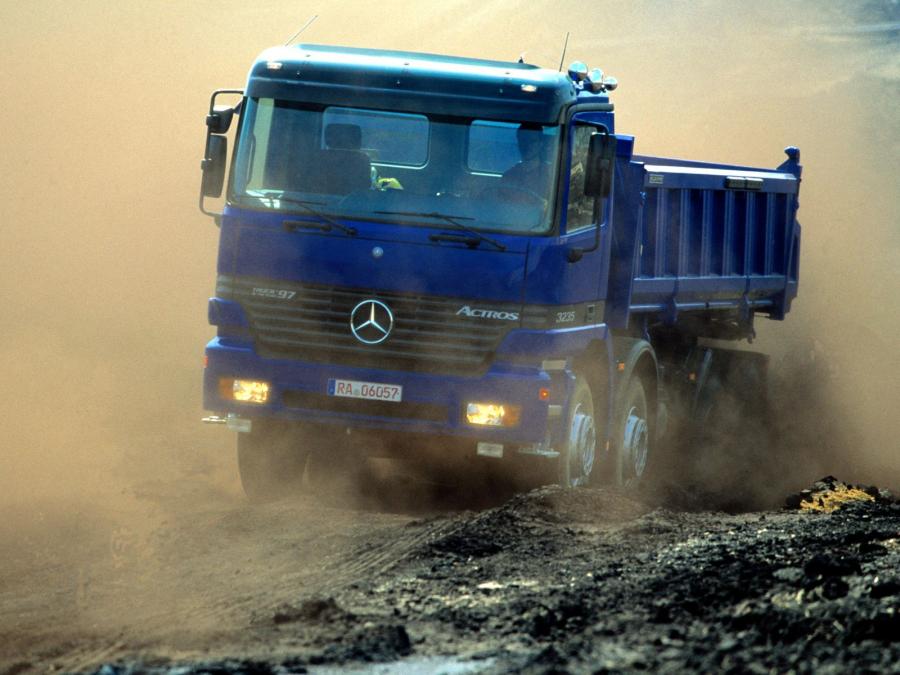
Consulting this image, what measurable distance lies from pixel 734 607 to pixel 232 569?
300cm

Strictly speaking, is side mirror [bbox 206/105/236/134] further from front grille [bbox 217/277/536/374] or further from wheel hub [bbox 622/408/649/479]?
wheel hub [bbox 622/408/649/479]

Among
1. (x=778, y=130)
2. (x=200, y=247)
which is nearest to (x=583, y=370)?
(x=200, y=247)

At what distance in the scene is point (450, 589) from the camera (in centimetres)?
721

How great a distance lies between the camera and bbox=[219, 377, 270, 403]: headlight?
9.63 meters

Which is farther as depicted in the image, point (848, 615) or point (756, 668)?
point (848, 615)

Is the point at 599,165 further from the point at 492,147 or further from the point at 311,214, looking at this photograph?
the point at 311,214

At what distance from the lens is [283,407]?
9.66m

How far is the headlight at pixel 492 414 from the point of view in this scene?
31.1ft

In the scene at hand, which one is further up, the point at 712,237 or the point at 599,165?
the point at 599,165

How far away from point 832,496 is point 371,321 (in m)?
4.88

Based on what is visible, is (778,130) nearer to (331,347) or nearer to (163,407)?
(163,407)

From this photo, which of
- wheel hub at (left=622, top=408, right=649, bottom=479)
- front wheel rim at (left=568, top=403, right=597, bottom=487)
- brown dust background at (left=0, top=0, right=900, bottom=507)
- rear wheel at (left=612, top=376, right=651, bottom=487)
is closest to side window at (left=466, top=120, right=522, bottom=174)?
front wheel rim at (left=568, top=403, right=597, bottom=487)

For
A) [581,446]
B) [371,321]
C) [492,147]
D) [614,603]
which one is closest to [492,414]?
[371,321]

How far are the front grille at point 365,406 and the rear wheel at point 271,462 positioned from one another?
0.60m
